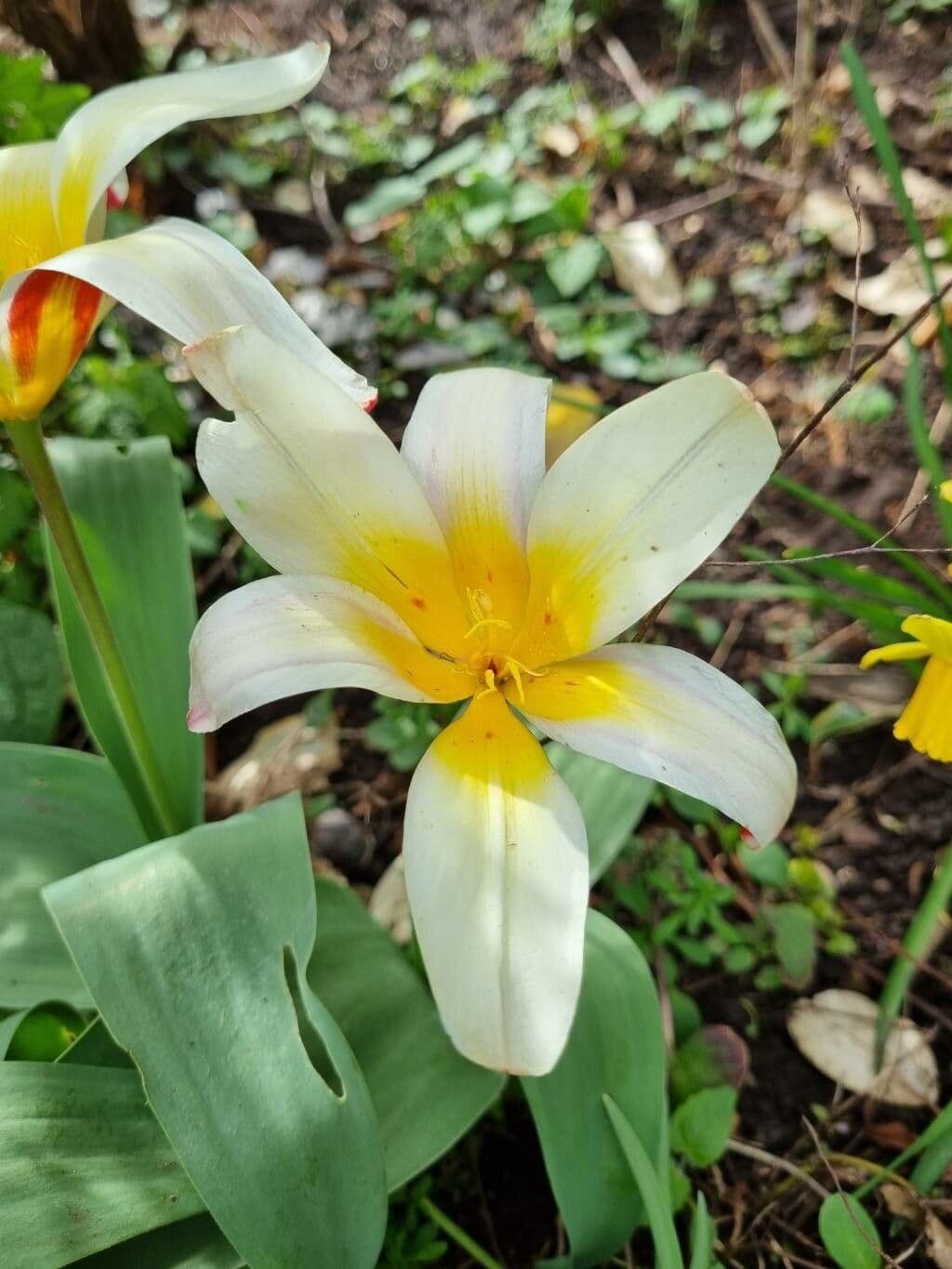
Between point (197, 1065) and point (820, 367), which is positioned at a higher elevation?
point (197, 1065)

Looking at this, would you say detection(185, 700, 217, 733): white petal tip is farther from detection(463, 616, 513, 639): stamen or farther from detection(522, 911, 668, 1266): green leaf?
detection(522, 911, 668, 1266): green leaf

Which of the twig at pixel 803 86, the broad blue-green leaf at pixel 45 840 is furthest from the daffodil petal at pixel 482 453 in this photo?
the twig at pixel 803 86

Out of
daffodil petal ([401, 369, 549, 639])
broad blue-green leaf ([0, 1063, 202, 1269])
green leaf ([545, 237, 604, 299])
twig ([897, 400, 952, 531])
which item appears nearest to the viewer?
broad blue-green leaf ([0, 1063, 202, 1269])

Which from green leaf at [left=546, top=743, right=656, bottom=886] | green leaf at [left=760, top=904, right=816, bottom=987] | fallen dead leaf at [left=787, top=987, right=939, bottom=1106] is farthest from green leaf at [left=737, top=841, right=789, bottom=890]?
green leaf at [left=546, top=743, right=656, bottom=886]

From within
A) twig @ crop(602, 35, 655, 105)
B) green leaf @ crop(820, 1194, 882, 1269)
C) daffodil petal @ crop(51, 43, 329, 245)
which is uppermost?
daffodil petal @ crop(51, 43, 329, 245)

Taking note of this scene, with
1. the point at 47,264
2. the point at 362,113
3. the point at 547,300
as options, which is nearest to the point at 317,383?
the point at 47,264

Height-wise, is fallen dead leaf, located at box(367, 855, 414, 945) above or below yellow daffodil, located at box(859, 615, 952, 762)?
below

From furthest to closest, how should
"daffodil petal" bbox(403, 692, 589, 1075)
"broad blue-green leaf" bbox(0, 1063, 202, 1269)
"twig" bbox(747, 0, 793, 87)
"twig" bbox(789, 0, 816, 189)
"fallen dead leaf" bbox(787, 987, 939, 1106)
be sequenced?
"twig" bbox(747, 0, 793, 87)
"twig" bbox(789, 0, 816, 189)
"fallen dead leaf" bbox(787, 987, 939, 1106)
"broad blue-green leaf" bbox(0, 1063, 202, 1269)
"daffodil petal" bbox(403, 692, 589, 1075)

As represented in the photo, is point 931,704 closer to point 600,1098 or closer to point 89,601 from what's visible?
point 600,1098

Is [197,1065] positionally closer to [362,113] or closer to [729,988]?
[729,988]
